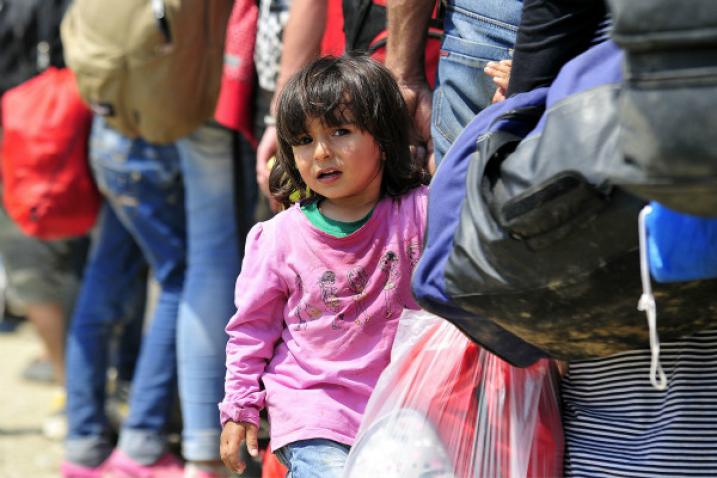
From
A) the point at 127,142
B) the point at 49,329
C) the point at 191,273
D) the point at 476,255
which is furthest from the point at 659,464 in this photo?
the point at 49,329

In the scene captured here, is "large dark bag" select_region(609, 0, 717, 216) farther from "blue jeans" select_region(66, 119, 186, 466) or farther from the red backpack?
"blue jeans" select_region(66, 119, 186, 466)

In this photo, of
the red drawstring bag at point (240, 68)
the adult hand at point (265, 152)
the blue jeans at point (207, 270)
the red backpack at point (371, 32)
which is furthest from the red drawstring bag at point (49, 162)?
the red backpack at point (371, 32)

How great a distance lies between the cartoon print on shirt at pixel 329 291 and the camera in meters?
2.58

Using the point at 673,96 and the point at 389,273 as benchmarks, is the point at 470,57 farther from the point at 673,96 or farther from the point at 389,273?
the point at 673,96

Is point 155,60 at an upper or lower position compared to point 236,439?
upper

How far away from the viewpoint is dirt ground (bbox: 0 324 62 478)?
17.3 ft

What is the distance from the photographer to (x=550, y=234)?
185 centimetres

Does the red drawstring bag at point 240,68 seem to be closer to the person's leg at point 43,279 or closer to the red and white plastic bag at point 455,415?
the red and white plastic bag at point 455,415

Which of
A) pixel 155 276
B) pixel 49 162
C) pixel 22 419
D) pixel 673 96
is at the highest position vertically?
pixel 673 96

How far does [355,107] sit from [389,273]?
37 centimetres

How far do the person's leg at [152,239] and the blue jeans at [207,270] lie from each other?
0.26 m

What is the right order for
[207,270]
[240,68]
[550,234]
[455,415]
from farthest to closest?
[207,270] < [240,68] < [455,415] < [550,234]

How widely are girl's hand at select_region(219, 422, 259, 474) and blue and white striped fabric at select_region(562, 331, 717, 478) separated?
0.70m

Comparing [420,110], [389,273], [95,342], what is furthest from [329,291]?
[95,342]
